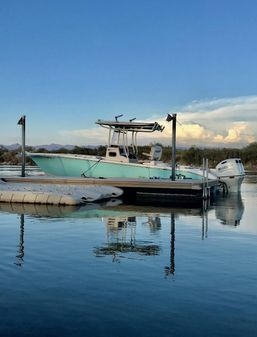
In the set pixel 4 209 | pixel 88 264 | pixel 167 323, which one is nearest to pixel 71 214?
pixel 4 209

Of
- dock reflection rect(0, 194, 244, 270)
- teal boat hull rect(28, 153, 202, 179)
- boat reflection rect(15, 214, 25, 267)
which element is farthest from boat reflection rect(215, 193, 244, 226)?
teal boat hull rect(28, 153, 202, 179)

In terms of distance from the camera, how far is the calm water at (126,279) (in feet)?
16.8

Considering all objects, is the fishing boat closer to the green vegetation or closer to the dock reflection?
the dock reflection

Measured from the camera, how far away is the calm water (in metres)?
5.11

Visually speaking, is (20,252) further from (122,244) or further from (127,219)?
(127,219)

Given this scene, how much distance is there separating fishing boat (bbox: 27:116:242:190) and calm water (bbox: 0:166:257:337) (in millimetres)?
14501

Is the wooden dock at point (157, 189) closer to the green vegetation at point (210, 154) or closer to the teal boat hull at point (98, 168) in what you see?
the teal boat hull at point (98, 168)

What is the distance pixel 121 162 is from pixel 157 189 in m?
6.07

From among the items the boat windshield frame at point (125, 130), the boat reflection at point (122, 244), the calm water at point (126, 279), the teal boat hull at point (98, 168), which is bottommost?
the calm water at point (126, 279)

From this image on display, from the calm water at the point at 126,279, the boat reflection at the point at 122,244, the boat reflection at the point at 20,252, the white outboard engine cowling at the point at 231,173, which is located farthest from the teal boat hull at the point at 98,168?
the boat reflection at the point at 20,252

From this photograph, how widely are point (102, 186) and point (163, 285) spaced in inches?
605

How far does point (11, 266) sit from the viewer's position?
24.9 feet

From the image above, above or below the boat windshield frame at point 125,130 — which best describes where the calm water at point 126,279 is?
below

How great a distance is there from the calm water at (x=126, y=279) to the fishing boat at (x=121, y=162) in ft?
47.6
